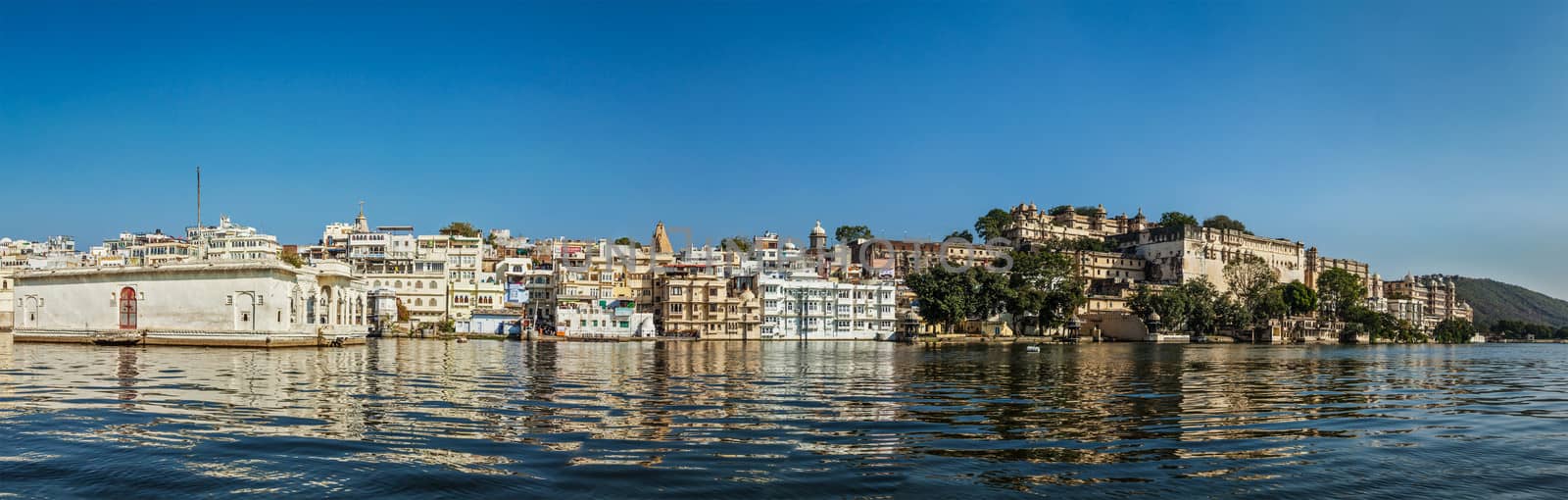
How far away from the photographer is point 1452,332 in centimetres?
14362

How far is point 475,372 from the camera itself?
28578mm

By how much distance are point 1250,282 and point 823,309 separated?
73526mm

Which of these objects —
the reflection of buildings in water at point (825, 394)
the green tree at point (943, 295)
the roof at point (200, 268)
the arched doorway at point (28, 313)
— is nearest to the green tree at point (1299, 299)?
the green tree at point (943, 295)

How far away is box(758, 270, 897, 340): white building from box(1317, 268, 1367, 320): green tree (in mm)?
70639

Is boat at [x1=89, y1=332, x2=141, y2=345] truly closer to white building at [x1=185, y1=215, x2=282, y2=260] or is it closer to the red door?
the red door

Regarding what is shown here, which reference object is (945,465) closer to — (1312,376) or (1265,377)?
(1265,377)

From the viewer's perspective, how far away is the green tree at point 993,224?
5659 inches

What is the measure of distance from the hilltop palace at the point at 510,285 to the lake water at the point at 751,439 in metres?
28.5

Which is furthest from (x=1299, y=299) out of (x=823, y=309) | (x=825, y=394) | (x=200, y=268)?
(x=825, y=394)

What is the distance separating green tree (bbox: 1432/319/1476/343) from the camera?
14250 centimetres

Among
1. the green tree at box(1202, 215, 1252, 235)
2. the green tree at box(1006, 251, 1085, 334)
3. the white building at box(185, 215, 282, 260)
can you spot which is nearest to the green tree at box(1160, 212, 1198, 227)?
the green tree at box(1202, 215, 1252, 235)

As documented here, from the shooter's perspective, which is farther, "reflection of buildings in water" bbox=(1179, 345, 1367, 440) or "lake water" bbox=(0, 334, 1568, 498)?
"reflection of buildings in water" bbox=(1179, 345, 1367, 440)

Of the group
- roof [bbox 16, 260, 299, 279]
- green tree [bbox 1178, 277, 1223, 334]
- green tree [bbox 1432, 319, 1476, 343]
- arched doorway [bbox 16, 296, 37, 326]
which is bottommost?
green tree [bbox 1432, 319, 1476, 343]

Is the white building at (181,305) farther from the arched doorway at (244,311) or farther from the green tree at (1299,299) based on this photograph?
the green tree at (1299,299)
